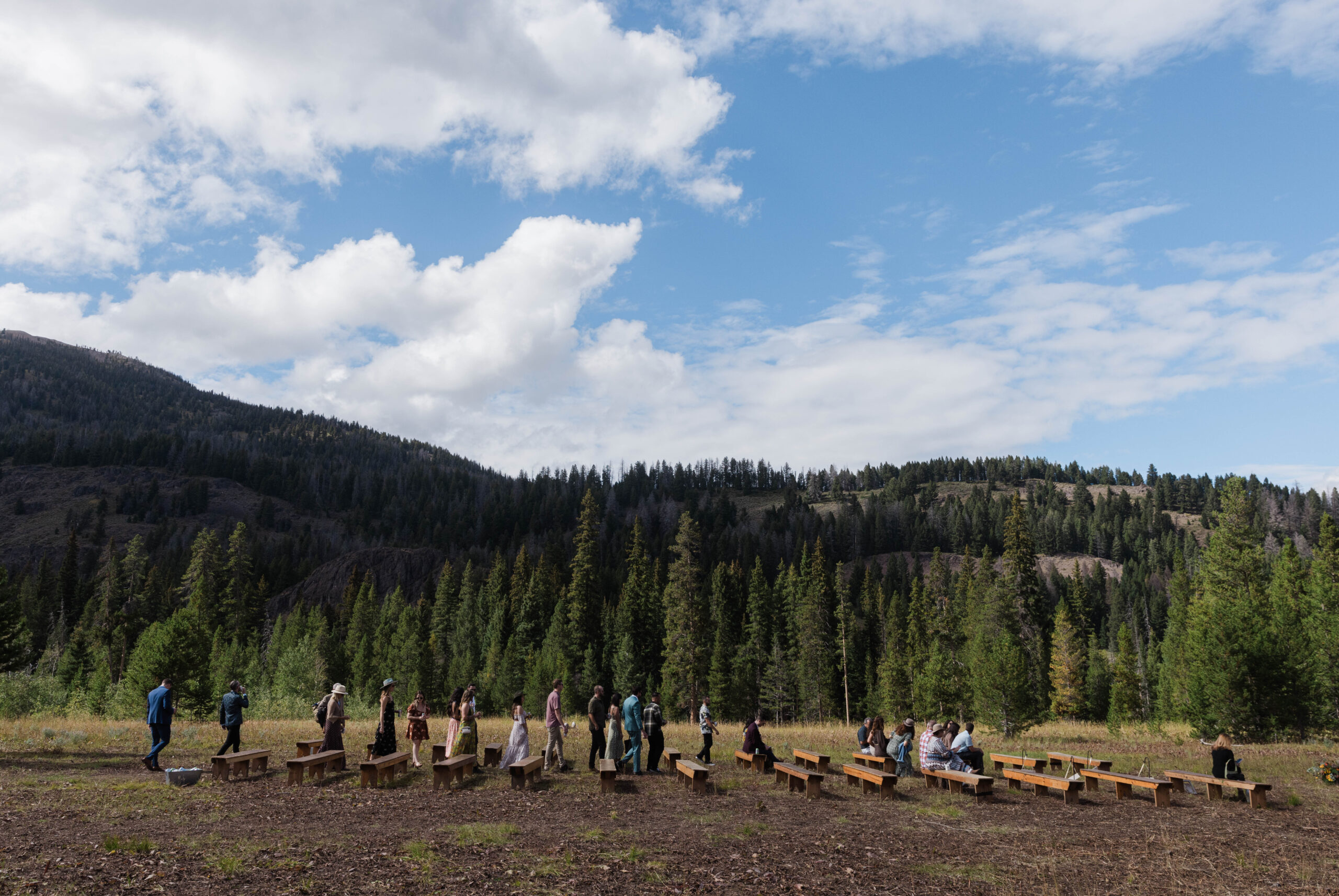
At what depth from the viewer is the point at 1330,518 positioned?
4438cm

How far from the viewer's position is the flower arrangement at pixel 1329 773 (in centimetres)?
1847

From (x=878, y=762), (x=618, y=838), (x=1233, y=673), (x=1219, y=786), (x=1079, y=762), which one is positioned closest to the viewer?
(x=618, y=838)

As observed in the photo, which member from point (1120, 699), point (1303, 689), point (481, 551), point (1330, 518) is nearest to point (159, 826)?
point (1303, 689)

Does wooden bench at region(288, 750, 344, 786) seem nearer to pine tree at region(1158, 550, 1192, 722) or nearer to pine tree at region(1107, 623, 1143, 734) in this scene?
pine tree at region(1158, 550, 1192, 722)

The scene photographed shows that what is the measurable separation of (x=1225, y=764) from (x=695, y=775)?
488 inches

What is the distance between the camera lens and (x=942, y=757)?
1781cm

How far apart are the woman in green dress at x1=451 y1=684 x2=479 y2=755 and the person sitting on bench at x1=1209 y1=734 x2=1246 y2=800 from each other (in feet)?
57.7

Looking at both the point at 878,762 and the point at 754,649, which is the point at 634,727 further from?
the point at 754,649

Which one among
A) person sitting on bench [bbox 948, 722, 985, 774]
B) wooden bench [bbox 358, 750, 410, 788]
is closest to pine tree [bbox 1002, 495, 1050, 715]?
person sitting on bench [bbox 948, 722, 985, 774]

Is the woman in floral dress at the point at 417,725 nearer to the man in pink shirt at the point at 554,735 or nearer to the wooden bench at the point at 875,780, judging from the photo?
the man in pink shirt at the point at 554,735

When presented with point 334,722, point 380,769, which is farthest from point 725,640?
point 380,769

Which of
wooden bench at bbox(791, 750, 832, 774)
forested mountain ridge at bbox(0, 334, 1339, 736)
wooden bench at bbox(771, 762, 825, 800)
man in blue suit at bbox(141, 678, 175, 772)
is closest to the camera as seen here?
wooden bench at bbox(771, 762, 825, 800)

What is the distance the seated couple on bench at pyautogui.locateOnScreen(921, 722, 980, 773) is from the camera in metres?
17.6

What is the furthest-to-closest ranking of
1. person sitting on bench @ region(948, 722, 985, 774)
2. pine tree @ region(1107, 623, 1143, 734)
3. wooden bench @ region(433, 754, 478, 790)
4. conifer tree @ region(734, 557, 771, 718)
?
1. pine tree @ region(1107, 623, 1143, 734)
2. conifer tree @ region(734, 557, 771, 718)
3. person sitting on bench @ region(948, 722, 985, 774)
4. wooden bench @ region(433, 754, 478, 790)
